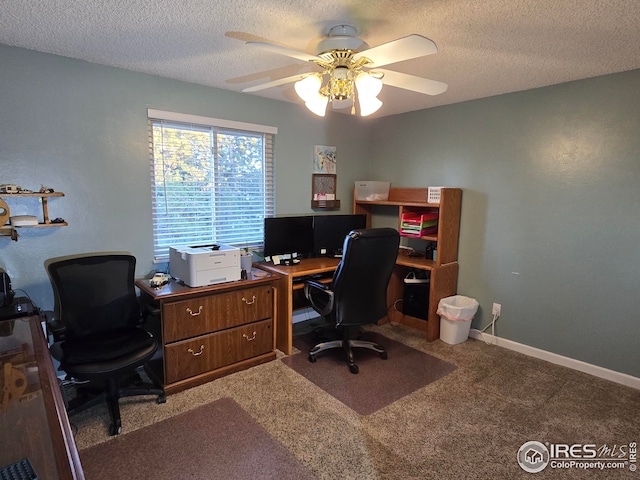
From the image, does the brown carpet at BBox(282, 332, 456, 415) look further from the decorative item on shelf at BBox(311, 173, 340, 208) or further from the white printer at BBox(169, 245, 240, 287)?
the decorative item on shelf at BBox(311, 173, 340, 208)

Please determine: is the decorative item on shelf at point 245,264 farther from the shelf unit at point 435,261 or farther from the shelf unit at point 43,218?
the shelf unit at point 435,261

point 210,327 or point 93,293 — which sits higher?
point 93,293

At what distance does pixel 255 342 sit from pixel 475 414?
1632mm

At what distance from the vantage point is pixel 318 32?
75.5 inches

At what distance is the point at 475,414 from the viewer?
227 centimetres

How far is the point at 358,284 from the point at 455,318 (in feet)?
3.66

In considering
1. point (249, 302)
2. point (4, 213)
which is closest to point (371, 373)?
point (249, 302)

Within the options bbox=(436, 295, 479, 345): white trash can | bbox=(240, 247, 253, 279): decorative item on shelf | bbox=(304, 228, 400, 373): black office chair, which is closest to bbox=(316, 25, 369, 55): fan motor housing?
bbox=(304, 228, 400, 373): black office chair

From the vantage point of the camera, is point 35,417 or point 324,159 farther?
point 324,159

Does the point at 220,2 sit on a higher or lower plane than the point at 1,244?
higher

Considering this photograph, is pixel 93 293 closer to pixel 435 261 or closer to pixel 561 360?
pixel 435 261

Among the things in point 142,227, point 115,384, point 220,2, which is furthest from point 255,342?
point 220,2

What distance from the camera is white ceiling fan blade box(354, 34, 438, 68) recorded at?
4.63ft

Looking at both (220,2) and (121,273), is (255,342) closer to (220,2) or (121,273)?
(121,273)
